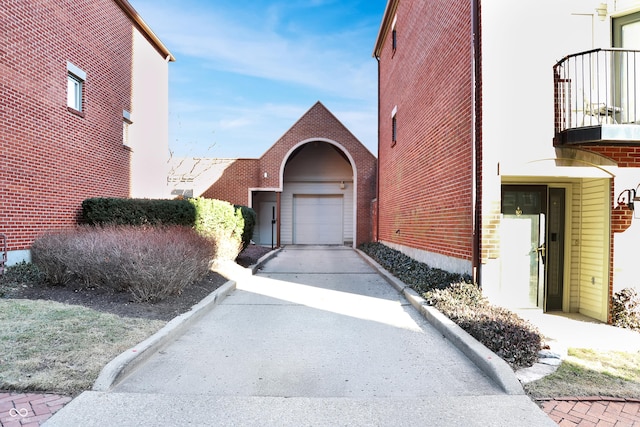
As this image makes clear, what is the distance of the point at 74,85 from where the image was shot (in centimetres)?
977

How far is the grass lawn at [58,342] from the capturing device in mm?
3346

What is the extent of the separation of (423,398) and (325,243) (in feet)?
57.3

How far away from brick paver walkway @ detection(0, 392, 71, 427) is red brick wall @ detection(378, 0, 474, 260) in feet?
17.9

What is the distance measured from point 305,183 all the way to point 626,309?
16.1 meters


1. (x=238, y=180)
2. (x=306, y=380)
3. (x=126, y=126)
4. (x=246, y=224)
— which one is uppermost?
(x=126, y=126)

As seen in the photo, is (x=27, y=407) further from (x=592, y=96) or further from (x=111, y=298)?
(x=592, y=96)

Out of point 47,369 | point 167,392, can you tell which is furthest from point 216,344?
point 47,369

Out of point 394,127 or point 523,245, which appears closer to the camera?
point 523,245

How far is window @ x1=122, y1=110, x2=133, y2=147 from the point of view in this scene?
12359mm

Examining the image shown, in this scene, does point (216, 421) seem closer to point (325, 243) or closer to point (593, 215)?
point (593, 215)

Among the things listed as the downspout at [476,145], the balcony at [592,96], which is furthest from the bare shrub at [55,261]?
the balcony at [592,96]

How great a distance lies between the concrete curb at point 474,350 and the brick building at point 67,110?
736cm

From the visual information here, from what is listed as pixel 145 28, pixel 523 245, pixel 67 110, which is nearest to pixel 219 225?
pixel 67 110

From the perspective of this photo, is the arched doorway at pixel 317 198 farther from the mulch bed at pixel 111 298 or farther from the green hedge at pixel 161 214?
the mulch bed at pixel 111 298
